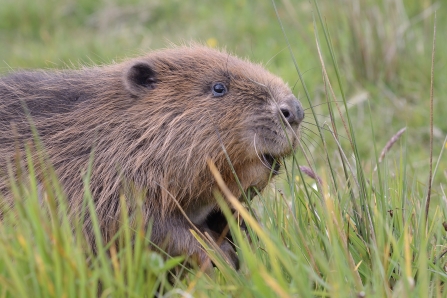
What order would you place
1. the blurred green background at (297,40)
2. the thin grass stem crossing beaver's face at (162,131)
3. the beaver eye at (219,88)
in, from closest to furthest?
1. the thin grass stem crossing beaver's face at (162,131)
2. the beaver eye at (219,88)
3. the blurred green background at (297,40)

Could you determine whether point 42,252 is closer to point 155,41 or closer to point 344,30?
point 344,30

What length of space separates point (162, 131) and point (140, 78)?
343mm

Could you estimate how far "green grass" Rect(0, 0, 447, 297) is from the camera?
193 cm

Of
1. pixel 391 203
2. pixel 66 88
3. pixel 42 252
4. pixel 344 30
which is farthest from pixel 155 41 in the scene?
pixel 42 252

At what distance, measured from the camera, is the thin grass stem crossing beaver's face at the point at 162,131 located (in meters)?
2.86

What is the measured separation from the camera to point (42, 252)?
1890 millimetres

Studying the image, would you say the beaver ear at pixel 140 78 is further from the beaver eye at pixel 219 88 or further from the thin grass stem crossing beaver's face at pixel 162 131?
the beaver eye at pixel 219 88

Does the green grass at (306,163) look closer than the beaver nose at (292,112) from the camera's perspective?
Yes

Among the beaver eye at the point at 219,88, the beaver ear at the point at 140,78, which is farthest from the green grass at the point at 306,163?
the beaver ear at the point at 140,78

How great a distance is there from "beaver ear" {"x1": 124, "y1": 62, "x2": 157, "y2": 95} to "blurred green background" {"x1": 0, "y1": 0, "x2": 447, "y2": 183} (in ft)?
5.25

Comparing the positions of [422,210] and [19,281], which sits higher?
[19,281]

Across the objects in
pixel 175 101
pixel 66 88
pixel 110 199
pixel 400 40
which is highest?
pixel 66 88

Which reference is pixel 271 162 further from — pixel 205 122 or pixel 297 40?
pixel 297 40

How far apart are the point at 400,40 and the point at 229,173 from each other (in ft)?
12.9
